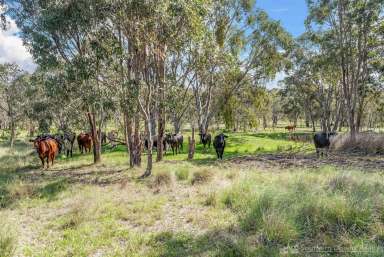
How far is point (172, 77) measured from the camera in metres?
→ 16.7

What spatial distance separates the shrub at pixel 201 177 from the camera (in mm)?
10554

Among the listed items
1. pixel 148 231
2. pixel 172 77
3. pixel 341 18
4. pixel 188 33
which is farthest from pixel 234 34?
pixel 148 231

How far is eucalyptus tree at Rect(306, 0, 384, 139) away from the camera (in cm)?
2133

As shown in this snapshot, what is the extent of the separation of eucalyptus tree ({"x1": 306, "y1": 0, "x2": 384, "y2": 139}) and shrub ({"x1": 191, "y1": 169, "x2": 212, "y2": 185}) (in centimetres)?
1487

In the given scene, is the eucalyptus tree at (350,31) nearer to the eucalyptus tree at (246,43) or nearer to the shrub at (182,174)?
the eucalyptus tree at (246,43)

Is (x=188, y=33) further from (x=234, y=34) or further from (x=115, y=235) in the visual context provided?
(x=234, y=34)

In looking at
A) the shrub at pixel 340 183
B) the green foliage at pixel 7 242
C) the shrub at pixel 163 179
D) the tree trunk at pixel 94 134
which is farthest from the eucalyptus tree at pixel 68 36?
the shrub at pixel 340 183

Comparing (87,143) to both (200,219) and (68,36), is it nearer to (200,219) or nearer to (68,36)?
(68,36)

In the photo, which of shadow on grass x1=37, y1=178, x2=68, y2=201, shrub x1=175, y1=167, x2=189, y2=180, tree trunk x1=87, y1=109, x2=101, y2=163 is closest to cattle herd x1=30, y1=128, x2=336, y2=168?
tree trunk x1=87, y1=109, x2=101, y2=163

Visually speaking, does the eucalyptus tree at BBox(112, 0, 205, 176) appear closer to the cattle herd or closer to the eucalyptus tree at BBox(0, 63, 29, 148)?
the cattle herd

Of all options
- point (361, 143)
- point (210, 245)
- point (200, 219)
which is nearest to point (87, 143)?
point (200, 219)

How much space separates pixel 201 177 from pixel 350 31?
18796 mm

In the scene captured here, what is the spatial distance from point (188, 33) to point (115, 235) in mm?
8070

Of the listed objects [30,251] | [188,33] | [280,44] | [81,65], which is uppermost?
[280,44]
